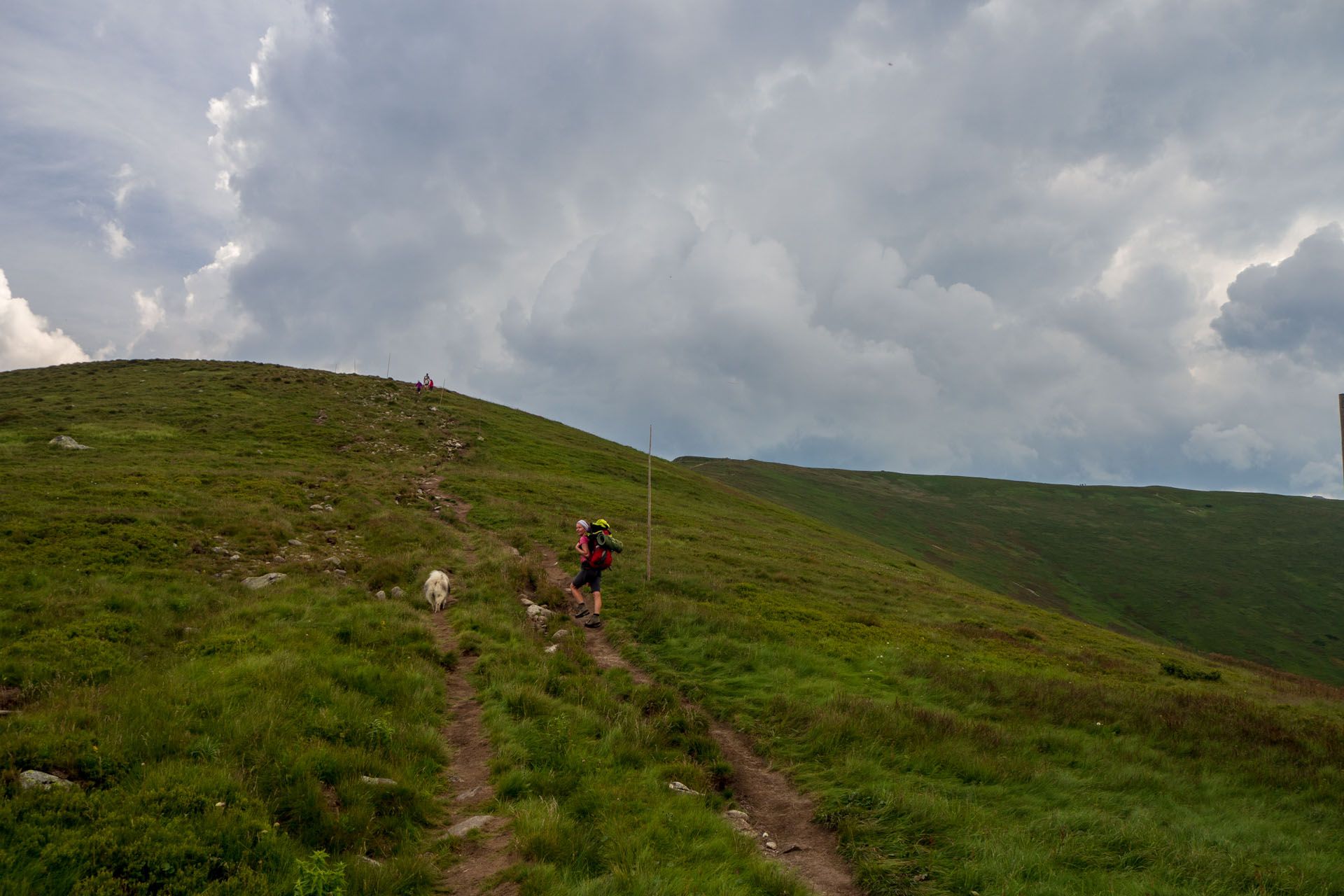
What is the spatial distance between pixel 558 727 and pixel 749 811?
3253 millimetres

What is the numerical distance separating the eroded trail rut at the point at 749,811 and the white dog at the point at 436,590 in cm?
385

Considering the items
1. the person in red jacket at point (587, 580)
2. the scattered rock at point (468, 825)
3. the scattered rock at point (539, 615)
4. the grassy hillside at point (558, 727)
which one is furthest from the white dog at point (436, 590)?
the scattered rock at point (468, 825)

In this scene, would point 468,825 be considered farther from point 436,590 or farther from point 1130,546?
point 1130,546

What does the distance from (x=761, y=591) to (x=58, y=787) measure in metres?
20.4

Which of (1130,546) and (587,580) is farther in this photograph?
(1130,546)

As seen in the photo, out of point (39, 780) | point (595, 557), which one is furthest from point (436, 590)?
point (39, 780)

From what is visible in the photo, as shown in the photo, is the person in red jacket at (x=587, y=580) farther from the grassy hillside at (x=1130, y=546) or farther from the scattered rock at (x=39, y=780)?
the grassy hillside at (x=1130, y=546)

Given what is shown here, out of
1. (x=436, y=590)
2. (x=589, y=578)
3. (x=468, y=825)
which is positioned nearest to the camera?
(x=468, y=825)

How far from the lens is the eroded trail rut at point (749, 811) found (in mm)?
6836

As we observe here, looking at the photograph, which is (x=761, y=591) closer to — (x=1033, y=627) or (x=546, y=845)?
(x=1033, y=627)

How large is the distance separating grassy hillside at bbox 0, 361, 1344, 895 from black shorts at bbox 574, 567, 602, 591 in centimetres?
134

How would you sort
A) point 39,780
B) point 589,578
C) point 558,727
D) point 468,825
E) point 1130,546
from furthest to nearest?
point 1130,546 → point 589,578 → point 558,727 → point 468,825 → point 39,780

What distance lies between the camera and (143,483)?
24875 mm

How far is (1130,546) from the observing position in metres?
128
